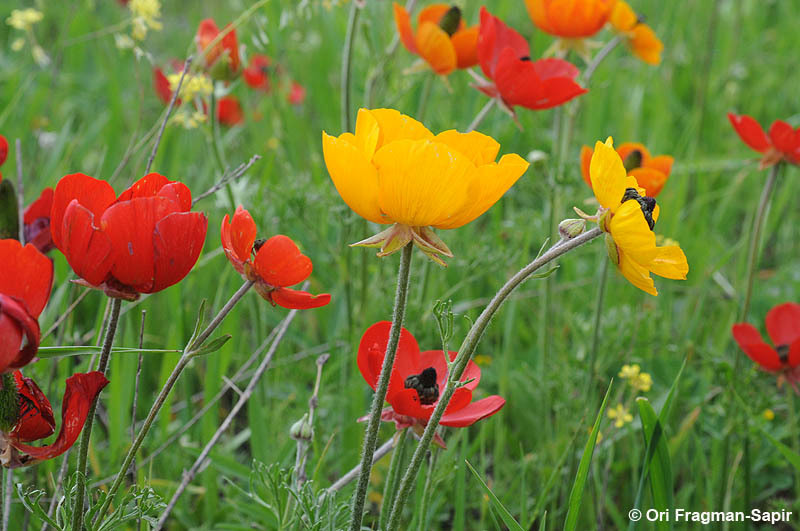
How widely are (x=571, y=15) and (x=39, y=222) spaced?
1144 mm

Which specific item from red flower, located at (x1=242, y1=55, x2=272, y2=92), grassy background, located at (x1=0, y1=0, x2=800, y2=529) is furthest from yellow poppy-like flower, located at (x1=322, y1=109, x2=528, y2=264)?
red flower, located at (x1=242, y1=55, x2=272, y2=92)

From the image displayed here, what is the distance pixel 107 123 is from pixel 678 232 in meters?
1.89

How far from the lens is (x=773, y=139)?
5.18 feet

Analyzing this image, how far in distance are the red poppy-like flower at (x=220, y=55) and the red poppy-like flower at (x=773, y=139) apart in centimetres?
105

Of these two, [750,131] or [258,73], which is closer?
[750,131]

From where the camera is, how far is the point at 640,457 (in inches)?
67.3

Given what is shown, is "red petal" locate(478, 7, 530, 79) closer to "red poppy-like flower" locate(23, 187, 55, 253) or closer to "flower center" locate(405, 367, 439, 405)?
"flower center" locate(405, 367, 439, 405)

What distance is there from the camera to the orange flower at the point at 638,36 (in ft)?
6.10

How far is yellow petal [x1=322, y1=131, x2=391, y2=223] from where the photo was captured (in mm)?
Answer: 812

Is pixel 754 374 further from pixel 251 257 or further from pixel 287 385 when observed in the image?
pixel 251 257

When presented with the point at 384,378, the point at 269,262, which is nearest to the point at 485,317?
the point at 384,378

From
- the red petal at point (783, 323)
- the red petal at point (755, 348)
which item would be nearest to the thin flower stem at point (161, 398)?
the red petal at point (755, 348)

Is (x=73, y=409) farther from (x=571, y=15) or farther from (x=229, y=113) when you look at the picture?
(x=229, y=113)

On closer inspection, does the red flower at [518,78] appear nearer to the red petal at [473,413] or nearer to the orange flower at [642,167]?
the orange flower at [642,167]
